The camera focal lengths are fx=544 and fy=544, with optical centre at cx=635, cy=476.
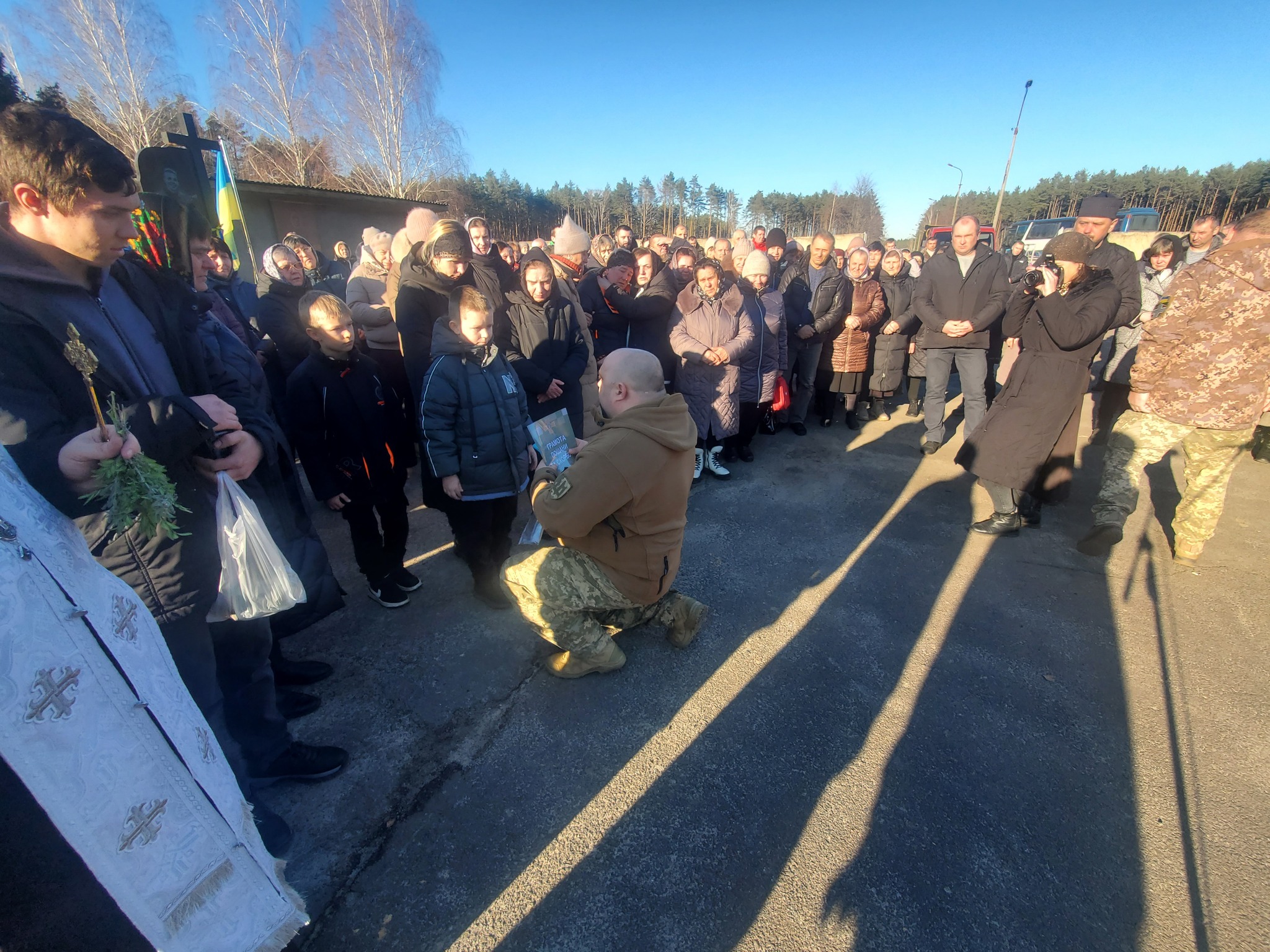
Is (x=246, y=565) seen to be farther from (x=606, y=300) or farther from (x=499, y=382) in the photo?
(x=606, y=300)

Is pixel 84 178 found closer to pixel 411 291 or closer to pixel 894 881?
pixel 411 291

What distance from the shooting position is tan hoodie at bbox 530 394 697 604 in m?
2.29

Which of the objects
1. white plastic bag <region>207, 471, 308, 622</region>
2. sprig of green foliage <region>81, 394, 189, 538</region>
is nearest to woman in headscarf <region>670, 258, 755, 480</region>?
white plastic bag <region>207, 471, 308, 622</region>

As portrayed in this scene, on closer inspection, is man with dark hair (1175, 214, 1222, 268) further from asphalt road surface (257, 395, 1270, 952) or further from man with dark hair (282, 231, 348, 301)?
→ man with dark hair (282, 231, 348, 301)

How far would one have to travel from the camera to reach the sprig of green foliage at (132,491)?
1.28 meters

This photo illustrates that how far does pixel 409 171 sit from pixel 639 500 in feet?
81.8

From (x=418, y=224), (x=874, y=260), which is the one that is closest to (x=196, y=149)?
(x=418, y=224)

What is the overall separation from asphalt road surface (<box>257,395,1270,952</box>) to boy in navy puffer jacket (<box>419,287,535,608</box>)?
1.61 feet

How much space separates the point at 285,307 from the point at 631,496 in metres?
3.29

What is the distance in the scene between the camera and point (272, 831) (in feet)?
6.16

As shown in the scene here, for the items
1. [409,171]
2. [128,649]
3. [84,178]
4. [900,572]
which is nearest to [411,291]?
[84,178]

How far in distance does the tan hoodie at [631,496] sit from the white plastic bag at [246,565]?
100cm

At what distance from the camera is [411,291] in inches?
132

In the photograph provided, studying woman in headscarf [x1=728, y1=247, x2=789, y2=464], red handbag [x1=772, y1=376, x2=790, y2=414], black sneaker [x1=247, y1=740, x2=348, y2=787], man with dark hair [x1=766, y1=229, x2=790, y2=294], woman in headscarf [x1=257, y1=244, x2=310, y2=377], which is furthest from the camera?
man with dark hair [x1=766, y1=229, x2=790, y2=294]
